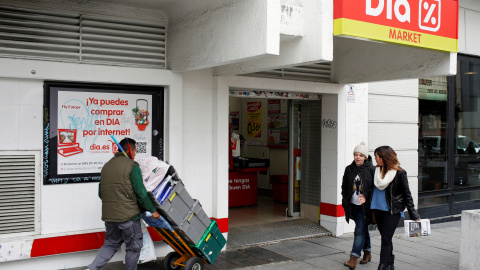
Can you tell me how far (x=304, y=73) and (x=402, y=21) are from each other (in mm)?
2260

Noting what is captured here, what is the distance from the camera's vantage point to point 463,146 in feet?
36.0

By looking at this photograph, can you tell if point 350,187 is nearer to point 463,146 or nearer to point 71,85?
point 71,85

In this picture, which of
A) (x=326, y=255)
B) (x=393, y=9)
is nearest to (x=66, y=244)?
(x=326, y=255)

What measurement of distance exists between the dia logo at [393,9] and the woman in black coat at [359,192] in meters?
1.66

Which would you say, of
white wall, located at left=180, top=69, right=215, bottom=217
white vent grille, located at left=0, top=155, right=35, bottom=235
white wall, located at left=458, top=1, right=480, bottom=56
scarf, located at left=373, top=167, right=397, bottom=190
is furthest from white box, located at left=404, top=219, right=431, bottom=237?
white wall, located at left=458, top=1, right=480, bottom=56

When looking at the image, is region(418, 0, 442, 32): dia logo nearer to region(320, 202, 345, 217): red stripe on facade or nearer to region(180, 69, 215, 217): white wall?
region(180, 69, 215, 217): white wall

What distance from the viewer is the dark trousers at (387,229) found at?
594 cm

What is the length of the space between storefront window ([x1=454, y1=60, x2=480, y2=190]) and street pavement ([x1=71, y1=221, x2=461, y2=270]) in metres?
2.75

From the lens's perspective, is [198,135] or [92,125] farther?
[198,135]

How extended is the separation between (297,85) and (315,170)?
1.78 m

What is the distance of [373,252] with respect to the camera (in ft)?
24.7

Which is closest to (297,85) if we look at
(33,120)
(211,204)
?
(211,204)

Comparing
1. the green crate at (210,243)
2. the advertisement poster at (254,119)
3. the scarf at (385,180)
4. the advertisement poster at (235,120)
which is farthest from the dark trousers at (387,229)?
the advertisement poster at (235,120)

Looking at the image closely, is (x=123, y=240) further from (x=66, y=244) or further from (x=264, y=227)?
(x=264, y=227)
